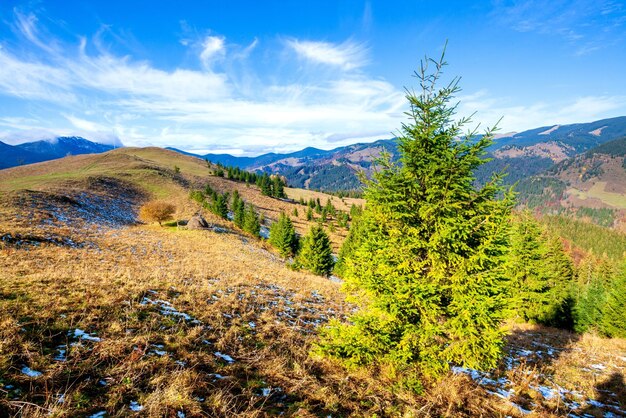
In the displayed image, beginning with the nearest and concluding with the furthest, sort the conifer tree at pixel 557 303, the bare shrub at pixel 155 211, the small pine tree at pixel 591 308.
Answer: the conifer tree at pixel 557 303 < the small pine tree at pixel 591 308 < the bare shrub at pixel 155 211

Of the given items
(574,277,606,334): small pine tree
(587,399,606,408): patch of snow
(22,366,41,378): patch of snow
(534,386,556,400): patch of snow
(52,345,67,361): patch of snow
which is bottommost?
(574,277,606,334): small pine tree

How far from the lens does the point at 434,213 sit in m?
7.17

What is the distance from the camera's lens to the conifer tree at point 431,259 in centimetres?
657

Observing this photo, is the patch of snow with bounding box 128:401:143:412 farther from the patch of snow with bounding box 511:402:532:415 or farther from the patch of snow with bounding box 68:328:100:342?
the patch of snow with bounding box 511:402:532:415

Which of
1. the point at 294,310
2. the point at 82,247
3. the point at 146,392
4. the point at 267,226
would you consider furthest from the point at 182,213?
the point at 146,392

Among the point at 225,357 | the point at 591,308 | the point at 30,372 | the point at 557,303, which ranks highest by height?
the point at 30,372

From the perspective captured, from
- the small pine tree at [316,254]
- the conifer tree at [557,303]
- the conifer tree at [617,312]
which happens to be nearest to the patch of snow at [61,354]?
the conifer tree at [557,303]

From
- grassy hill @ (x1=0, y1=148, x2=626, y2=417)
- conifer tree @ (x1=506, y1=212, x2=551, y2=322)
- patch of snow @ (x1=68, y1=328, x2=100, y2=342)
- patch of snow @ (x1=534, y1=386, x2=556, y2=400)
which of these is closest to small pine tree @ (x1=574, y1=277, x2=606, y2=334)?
conifer tree @ (x1=506, y1=212, x2=551, y2=322)

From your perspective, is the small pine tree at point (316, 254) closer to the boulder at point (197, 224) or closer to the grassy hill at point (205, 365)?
the boulder at point (197, 224)

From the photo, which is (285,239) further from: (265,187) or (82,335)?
(265,187)

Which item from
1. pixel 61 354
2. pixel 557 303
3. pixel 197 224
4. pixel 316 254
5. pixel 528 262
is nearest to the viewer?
pixel 61 354

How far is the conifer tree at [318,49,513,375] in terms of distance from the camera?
6570mm

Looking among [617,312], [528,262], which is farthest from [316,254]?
[617,312]

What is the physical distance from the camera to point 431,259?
716cm
